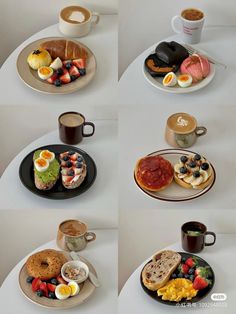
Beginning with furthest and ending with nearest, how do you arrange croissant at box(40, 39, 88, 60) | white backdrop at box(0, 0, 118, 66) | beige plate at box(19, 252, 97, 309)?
white backdrop at box(0, 0, 118, 66) → croissant at box(40, 39, 88, 60) → beige plate at box(19, 252, 97, 309)

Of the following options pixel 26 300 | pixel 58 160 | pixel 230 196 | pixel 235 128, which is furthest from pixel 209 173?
pixel 26 300

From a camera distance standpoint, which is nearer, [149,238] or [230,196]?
[230,196]

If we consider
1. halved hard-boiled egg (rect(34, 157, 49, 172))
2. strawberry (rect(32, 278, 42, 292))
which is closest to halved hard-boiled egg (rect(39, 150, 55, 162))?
halved hard-boiled egg (rect(34, 157, 49, 172))

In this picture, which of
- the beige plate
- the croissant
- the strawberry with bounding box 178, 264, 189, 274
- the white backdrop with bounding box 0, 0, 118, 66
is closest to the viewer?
the beige plate

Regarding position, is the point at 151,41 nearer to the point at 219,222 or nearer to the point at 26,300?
the point at 219,222

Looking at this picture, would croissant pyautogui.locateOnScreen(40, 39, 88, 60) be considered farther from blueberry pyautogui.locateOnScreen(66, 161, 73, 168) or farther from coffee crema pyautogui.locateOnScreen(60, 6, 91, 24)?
blueberry pyautogui.locateOnScreen(66, 161, 73, 168)

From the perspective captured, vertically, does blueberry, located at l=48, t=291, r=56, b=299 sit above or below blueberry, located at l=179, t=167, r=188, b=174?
below

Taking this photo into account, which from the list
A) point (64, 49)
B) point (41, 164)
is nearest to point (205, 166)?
point (41, 164)

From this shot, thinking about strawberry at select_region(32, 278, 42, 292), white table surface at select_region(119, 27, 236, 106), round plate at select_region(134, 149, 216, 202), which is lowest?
strawberry at select_region(32, 278, 42, 292)
